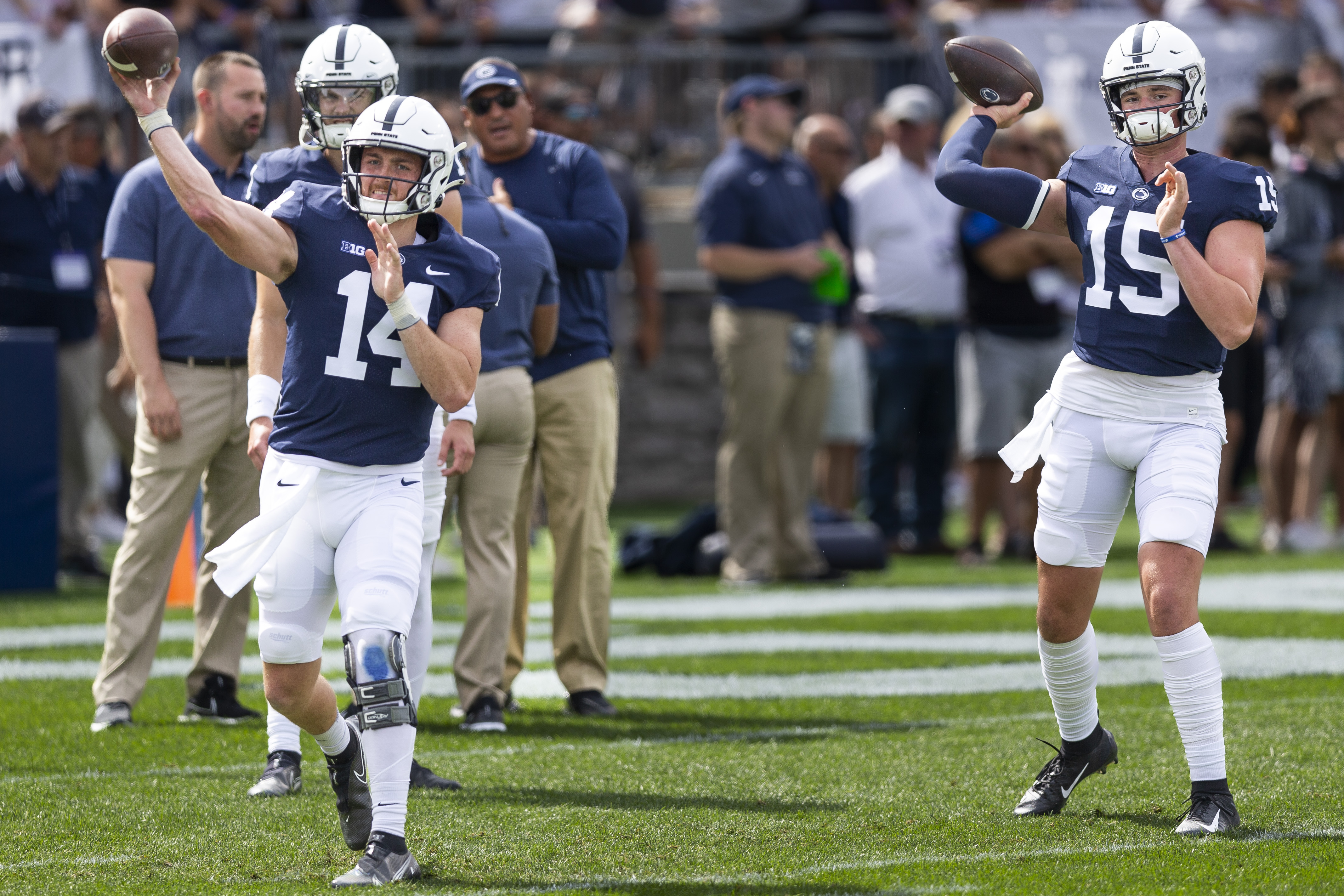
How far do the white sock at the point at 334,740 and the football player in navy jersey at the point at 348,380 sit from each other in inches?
1.3

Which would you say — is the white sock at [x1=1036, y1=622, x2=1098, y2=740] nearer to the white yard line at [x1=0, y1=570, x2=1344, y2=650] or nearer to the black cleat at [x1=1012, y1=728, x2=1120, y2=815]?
the black cleat at [x1=1012, y1=728, x2=1120, y2=815]

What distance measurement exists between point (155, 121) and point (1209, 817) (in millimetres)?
3075

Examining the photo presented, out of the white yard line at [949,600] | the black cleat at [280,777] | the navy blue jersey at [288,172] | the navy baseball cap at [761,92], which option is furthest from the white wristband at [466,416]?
the navy baseball cap at [761,92]

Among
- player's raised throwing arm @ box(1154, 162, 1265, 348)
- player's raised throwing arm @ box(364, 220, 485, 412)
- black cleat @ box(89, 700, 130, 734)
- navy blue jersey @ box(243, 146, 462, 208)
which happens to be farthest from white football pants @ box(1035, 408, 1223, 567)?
black cleat @ box(89, 700, 130, 734)

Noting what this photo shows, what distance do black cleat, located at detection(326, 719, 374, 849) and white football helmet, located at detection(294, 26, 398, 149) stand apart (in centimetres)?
178

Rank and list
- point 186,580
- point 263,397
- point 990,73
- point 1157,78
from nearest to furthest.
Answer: point 1157,78 → point 263,397 → point 990,73 → point 186,580

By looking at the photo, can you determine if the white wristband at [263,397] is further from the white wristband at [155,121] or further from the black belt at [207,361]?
the black belt at [207,361]

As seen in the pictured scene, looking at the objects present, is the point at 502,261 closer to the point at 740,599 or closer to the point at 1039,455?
the point at 1039,455

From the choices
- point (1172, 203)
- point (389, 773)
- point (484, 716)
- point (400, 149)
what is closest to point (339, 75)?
point (400, 149)

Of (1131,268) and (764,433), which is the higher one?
(1131,268)

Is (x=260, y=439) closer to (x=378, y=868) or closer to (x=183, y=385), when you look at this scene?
(x=378, y=868)

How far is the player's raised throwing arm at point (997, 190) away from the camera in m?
4.89

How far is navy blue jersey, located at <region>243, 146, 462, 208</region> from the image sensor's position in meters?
5.50

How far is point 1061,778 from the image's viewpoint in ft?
16.1
